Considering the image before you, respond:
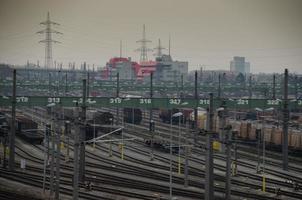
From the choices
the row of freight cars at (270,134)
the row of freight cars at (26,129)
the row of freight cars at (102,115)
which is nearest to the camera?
the row of freight cars at (270,134)

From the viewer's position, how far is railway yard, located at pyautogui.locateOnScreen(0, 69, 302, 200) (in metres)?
21.0

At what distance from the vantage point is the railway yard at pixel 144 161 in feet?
68.9

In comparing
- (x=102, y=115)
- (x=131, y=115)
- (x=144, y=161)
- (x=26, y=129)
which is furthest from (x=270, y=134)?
(x=26, y=129)

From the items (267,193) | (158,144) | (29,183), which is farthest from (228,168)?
(158,144)

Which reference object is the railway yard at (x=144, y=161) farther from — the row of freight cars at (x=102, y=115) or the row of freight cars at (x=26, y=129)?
the row of freight cars at (x=102, y=115)

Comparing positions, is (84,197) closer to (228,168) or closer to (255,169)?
(228,168)

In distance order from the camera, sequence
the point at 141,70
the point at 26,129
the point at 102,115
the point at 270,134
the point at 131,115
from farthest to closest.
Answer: the point at 141,70
the point at 131,115
the point at 102,115
the point at 26,129
the point at 270,134

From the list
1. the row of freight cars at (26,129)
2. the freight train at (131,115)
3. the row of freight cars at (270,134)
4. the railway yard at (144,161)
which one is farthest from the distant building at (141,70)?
the row of freight cars at (270,134)

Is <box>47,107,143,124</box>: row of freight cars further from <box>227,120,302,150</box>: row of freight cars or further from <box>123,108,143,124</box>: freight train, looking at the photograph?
<box>227,120,302,150</box>: row of freight cars

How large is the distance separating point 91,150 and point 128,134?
955 centimetres

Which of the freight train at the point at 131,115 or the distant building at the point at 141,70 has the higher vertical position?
the distant building at the point at 141,70

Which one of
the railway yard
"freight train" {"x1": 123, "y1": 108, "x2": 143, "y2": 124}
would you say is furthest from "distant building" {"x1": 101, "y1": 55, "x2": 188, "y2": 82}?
the railway yard

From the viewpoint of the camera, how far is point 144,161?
3500cm

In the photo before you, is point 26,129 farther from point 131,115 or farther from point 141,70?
point 141,70
